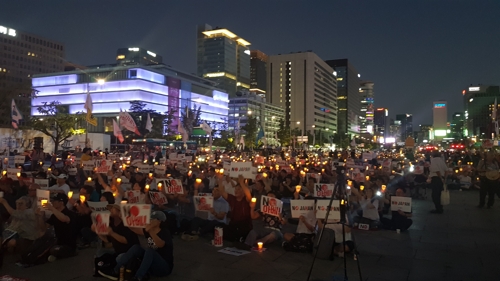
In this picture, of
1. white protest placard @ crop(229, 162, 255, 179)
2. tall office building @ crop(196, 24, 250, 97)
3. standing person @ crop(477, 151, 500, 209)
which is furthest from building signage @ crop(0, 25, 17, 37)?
standing person @ crop(477, 151, 500, 209)

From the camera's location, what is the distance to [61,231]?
27.6 ft

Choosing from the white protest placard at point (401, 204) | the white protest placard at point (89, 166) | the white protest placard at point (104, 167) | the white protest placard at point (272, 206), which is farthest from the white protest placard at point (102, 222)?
the white protest placard at point (89, 166)

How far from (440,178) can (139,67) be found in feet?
297

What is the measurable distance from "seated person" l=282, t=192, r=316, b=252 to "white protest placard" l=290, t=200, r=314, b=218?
12 cm

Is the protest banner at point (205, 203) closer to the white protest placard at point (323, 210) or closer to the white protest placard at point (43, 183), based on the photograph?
the white protest placard at point (323, 210)

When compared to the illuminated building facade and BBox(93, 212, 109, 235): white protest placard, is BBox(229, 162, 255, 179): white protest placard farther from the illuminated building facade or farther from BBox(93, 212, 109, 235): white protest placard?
the illuminated building facade

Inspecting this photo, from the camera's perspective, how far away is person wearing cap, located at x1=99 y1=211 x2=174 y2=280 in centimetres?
689

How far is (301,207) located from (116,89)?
95.0 meters

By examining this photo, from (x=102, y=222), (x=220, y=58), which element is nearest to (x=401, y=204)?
(x=102, y=222)

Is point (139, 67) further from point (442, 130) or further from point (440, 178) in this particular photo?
point (440, 178)

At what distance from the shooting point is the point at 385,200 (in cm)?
1313

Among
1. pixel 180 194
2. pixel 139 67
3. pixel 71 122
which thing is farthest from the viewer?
pixel 139 67

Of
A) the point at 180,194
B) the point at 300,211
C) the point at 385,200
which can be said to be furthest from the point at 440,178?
the point at 180,194

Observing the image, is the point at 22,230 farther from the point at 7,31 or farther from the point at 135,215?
the point at 7,31
